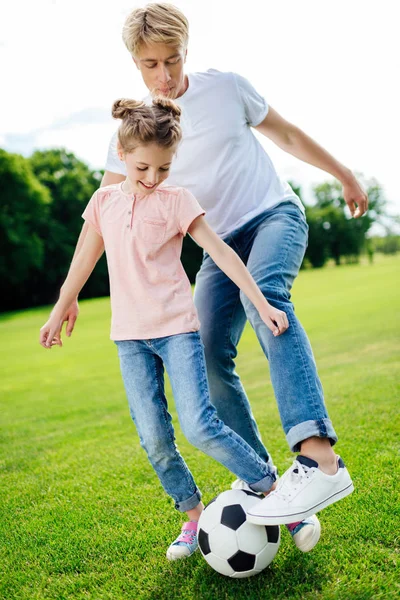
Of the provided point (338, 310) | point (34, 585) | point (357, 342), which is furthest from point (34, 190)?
point (34, 585)

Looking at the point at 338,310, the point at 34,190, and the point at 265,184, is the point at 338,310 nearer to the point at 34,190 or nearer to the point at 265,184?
the point at 265,184

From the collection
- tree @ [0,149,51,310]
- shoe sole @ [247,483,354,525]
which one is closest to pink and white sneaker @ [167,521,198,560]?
shoe sole @ [247,483,354,525]

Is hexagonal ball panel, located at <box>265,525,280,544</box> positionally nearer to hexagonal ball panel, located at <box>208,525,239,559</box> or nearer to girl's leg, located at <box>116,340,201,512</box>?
hexagonal ball panel, located at <box>208,525,239,559</box>

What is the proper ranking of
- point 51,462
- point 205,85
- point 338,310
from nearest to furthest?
point 205,85
point 51,462
point 338,310

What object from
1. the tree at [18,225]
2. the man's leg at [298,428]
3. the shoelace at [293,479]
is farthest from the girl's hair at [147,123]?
the tree at [18,225]

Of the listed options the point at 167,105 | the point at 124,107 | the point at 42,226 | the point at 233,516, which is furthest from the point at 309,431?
the point at 42,226

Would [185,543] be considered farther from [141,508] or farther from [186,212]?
[186,212]

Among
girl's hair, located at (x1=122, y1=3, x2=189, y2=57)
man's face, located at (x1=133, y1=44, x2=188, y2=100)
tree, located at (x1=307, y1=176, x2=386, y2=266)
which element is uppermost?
girl's hair, located at (x1=122, y1=3, x2=189, y2=57)

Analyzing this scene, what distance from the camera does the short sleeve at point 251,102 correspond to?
362cm

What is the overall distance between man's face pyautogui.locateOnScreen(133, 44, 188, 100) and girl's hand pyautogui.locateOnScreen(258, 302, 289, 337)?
1361 mm

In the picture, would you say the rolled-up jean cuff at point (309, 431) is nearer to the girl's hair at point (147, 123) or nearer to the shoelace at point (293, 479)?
the shoelace at point (293, 479)

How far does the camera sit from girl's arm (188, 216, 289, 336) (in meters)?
2.94

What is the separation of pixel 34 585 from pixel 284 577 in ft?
3.99

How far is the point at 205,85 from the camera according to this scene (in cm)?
357
